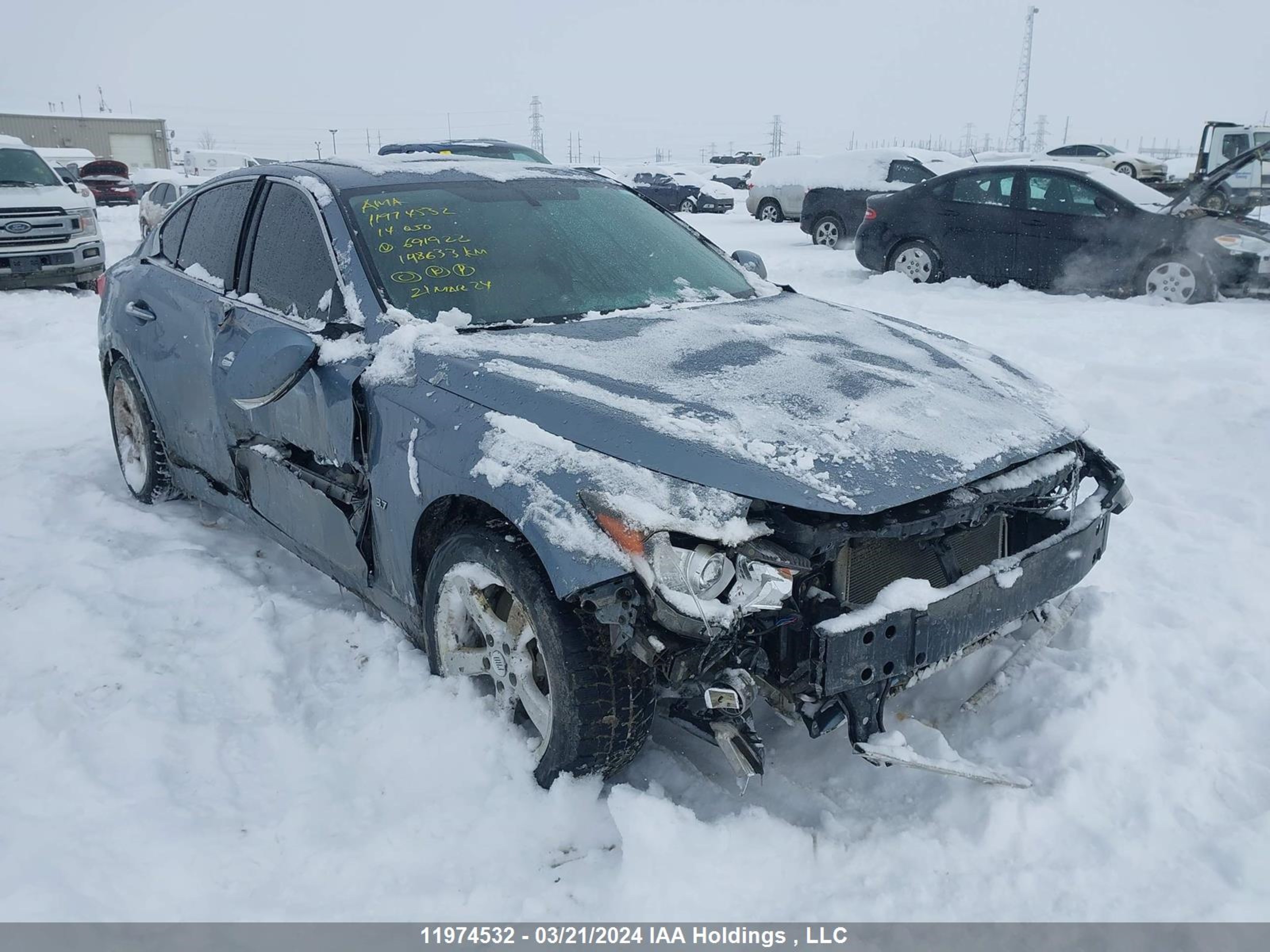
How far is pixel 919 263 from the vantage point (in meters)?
10.7

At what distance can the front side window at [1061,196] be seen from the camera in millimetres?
9594

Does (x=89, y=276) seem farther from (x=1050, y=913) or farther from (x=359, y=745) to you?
(x=1050, y=913)

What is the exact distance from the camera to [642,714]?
99.9 inches

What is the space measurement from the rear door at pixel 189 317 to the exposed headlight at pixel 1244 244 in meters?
8.62

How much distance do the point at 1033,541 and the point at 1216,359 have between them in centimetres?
468

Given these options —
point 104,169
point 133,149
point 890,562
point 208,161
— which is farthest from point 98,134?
point 890,562

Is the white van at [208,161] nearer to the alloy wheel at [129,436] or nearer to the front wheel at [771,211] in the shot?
the front wheel at [771,211]

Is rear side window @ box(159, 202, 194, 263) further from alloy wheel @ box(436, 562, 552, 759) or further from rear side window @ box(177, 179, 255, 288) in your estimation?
alloy wheel @ box(436, 562, 552, 759)

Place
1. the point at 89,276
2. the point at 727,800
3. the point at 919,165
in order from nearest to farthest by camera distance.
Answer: the point at 727,800, the point at 89,276, the point at 919,165

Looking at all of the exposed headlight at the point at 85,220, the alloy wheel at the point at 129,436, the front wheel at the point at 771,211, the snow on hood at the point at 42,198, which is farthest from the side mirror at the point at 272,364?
the front wheel at the point at 771,211

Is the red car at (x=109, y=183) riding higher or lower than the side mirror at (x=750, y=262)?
higher

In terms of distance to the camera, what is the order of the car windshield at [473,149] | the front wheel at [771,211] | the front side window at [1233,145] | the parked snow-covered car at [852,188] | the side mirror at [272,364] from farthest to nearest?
the front side window at [1233,145] < the front wheel at [771,211] < the parked snow-covered car at [852,188] < the car windshield at [473,149] < the side mirror at [272,364]

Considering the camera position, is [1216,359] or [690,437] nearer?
[690,437]
